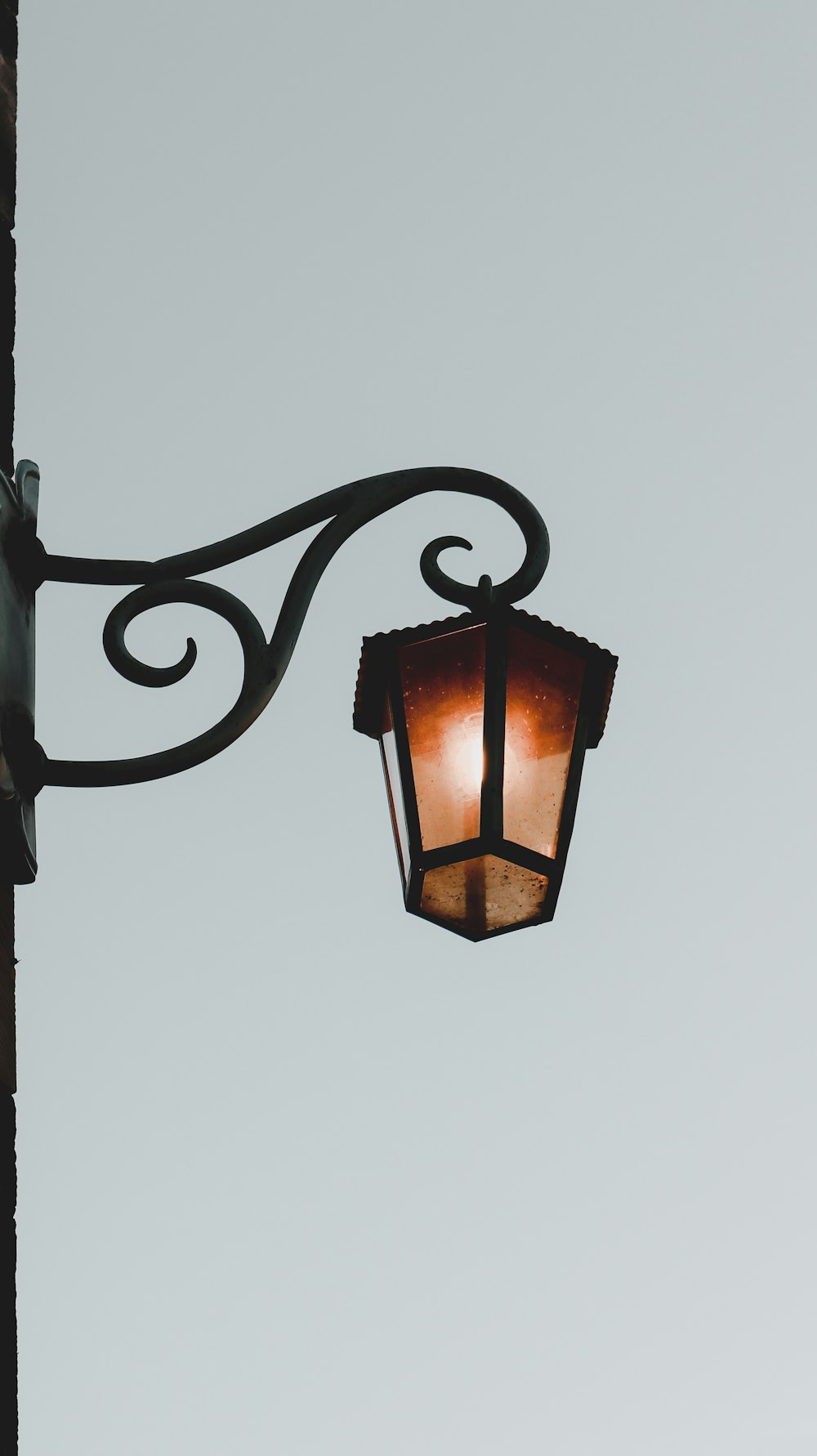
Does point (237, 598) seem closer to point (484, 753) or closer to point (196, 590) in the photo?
point (196, 590)

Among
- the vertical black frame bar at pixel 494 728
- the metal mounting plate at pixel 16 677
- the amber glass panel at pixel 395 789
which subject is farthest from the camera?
the amber glass panel at pixel 395 789

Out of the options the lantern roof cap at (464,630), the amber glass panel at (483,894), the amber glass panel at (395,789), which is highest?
the lantern roof cap at (464,630)

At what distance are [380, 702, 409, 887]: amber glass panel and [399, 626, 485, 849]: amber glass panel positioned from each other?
0.05 m

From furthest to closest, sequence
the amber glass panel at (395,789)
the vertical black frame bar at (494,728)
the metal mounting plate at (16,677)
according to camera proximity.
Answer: the amber glass panel at (395,789), the vertical black frame bar at (494,728), the metal mounting plate at (16,677)

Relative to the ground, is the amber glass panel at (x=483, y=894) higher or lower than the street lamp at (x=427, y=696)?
lower

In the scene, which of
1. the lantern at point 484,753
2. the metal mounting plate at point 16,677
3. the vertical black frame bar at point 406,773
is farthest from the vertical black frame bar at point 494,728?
the metal mounting plate at point 16,677

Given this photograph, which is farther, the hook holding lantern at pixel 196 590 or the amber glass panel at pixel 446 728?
the amber glass panel at pixel 446 728

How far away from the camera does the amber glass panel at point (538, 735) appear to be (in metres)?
2.96

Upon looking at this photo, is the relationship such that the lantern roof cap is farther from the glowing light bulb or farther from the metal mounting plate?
the metal mounting plate

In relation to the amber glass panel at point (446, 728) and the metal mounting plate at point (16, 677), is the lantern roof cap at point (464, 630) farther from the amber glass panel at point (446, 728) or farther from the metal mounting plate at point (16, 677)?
the metal mounting plate at point (16, 677)

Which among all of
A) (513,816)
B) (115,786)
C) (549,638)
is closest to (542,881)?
(513,816)

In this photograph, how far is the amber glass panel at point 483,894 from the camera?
2.91 metres

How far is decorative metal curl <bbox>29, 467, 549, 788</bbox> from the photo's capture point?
282cm

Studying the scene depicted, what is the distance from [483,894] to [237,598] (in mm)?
616
